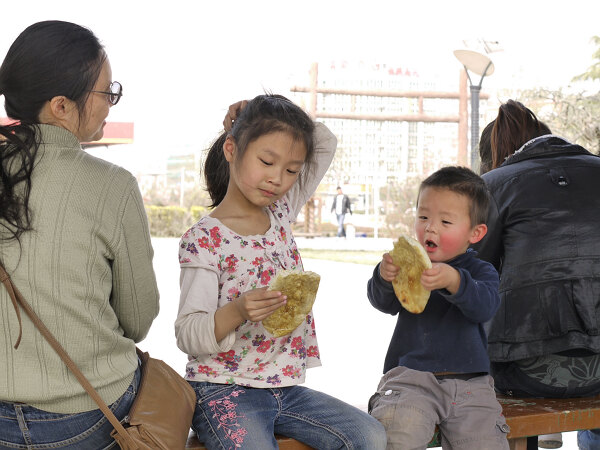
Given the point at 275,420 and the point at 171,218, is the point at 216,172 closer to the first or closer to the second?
the point at 275,420

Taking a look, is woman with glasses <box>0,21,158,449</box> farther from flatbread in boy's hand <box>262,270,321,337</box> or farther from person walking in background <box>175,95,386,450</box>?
flatbread in boy's hand <box>262,270,321,337</box>

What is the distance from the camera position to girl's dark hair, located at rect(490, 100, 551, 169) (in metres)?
2.88

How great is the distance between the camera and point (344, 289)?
1071 cm

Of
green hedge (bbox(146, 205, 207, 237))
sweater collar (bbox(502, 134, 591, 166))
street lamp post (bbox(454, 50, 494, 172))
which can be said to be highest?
street lamp post (bbox(454, 50, 494, 172))

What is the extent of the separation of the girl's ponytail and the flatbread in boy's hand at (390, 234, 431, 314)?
580 mm

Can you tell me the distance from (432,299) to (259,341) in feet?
1.82

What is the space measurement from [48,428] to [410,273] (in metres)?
1.02

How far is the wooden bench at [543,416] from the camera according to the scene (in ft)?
7.95

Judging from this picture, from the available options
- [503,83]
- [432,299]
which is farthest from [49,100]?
[503,83]

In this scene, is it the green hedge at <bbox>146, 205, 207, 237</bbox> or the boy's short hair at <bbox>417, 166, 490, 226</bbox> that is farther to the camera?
the green hedge at <bbox>146, 205, 207, 237</bbox>

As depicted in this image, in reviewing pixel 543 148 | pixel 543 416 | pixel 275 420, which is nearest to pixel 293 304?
pixel 275 420

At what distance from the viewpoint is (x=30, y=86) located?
5.86 feet

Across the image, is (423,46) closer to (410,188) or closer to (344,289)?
(410,188)

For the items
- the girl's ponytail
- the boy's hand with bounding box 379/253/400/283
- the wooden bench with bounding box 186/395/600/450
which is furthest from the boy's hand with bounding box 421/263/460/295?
the girl's ponytail
